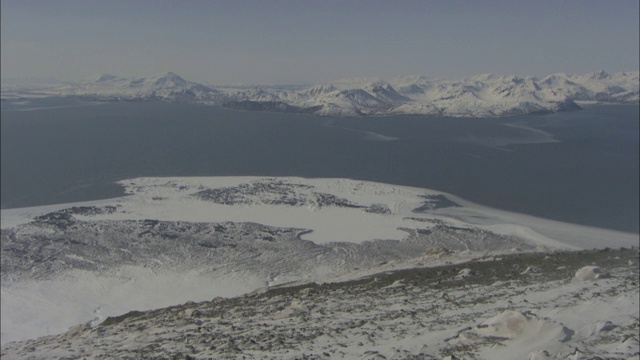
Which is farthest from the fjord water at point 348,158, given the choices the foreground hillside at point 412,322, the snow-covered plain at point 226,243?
the foreground hillside at point 412,322

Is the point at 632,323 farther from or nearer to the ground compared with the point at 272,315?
farther from the ground

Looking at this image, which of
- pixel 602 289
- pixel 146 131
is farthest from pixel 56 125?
pixel 602 289

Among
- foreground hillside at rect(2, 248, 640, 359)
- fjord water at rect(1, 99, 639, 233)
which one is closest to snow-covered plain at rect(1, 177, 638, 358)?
foreground hillside at rect(2, 248, 640, 359)

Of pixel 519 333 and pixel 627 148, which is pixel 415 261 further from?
pixel 627 148

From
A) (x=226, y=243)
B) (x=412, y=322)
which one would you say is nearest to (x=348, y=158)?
(x=226, y=243)

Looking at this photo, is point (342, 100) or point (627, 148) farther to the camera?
point (342, 100)

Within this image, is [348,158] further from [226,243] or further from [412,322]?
[412,322]
